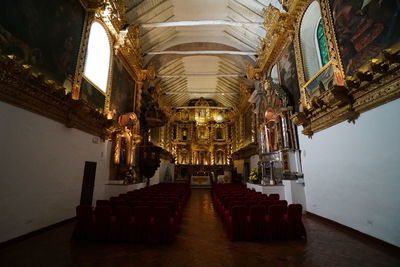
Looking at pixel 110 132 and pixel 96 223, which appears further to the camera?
pixel 110 132

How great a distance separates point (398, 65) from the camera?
363 cm

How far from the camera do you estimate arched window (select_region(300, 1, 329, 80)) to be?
741 cm

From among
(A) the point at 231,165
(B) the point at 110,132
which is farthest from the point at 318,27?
(A) the point at 231,165

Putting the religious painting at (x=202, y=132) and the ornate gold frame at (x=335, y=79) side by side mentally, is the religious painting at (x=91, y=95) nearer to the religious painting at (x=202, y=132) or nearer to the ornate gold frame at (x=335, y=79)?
the ornate gold frame at (x=335, y=79)

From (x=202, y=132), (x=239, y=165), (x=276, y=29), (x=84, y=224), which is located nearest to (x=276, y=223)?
(x=84, y=224)

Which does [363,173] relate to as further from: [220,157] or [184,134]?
[184,134]

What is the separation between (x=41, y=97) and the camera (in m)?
4.98

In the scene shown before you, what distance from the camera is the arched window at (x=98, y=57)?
26.3 feet

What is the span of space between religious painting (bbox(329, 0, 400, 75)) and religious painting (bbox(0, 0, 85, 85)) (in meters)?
8.35

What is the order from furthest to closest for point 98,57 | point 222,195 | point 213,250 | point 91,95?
point 98,57, point 91,95, point 222,195, point 213,250

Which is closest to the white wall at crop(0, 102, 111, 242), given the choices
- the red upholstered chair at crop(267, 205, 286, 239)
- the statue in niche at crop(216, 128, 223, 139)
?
the red upholstered chair at crop(267, 205, 286, 239)

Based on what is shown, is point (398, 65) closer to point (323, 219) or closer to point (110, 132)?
point (323, 219)

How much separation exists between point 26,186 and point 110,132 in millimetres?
4548

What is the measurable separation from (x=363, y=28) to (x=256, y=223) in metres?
5.59
